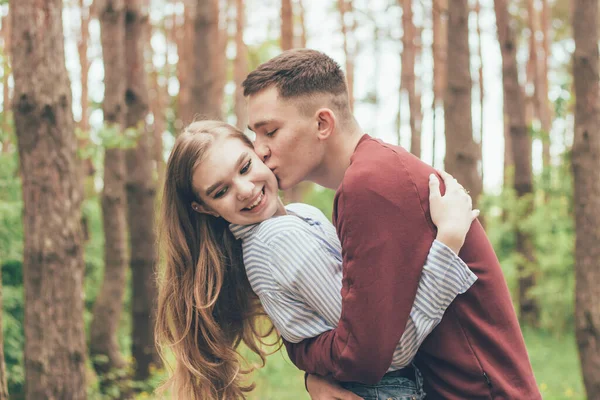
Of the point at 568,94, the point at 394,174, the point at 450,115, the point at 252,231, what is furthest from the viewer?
the point at 568,94

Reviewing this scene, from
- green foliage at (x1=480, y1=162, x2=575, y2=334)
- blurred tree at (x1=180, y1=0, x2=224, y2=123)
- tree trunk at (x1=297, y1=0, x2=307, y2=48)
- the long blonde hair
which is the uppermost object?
tree trunk at (x1=297, y1=0, x2=307, y2=48)

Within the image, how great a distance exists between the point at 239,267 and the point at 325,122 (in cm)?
75

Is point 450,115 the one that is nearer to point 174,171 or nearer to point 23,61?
point 23,61

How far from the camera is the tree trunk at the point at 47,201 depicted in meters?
4.64

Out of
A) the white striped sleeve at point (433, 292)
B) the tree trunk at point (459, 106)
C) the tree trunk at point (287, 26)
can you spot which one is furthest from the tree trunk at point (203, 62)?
the white striped sleeve at point (433, 292)

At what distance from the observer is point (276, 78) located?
278cm

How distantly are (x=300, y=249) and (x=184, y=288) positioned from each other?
2.27 ft

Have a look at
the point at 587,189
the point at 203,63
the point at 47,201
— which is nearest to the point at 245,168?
the point at 47,201

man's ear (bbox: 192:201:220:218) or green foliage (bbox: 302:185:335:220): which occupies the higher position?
man's ear (bbox: 192:201:220:218)

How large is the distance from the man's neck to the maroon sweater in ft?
0.51

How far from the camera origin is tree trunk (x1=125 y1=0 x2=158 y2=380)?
9.66 metres

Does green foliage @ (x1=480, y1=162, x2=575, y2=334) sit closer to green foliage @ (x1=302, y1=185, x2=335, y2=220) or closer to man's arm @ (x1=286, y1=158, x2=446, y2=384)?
green foliage @ (x1=302, y1=185, x2=335, y2=220)

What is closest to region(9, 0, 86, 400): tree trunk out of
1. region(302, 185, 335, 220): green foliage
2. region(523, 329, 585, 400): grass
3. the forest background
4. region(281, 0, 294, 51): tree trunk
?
the forest background

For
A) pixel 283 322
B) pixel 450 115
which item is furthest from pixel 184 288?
pixel 450 115
